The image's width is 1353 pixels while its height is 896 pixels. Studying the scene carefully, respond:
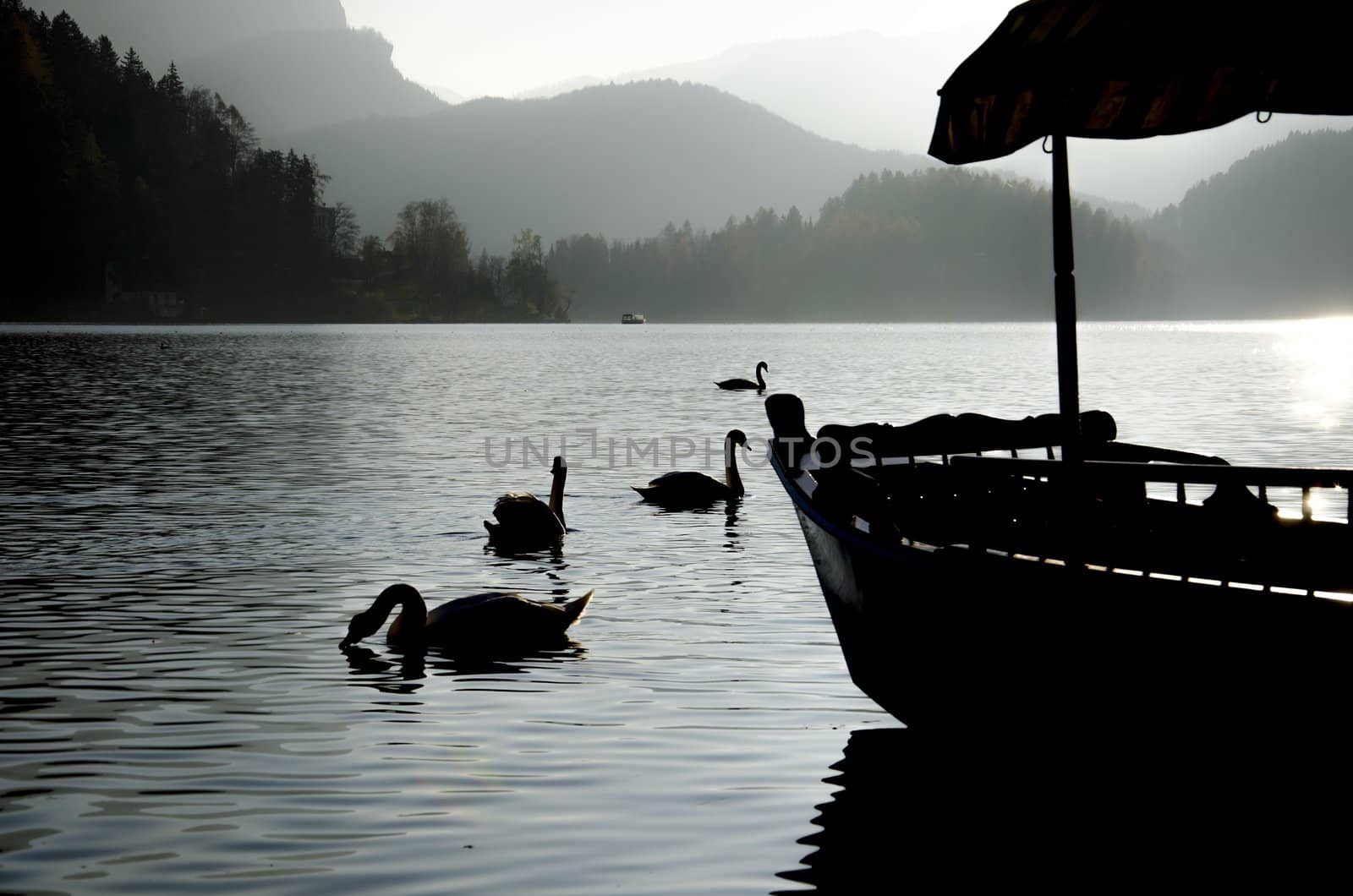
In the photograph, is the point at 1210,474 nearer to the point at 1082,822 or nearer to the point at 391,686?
the point at 1082,822

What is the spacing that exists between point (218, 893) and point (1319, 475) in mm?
6470

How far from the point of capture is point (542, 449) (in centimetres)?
3391

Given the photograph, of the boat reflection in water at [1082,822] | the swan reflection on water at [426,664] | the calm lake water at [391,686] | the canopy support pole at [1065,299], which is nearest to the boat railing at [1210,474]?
the canopy support pole at [1065,299]

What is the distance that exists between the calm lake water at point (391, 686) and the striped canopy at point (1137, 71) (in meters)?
4.33

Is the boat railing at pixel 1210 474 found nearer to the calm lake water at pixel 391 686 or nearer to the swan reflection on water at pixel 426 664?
the calm lake water at pixel 391 686

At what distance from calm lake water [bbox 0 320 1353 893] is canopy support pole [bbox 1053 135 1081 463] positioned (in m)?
2.50

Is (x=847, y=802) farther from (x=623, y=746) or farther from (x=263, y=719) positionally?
(x=263, y=719)

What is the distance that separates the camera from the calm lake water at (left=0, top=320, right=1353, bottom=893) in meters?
7.86

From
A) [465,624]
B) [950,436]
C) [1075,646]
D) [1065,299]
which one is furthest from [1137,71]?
[465,624]

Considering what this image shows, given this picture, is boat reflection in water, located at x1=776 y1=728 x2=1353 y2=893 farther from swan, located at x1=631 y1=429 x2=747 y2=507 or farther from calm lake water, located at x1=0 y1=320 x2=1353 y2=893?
swan, located at x1=631 y1=429 x2=747 y2=507

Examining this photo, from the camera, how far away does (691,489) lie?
913 inches

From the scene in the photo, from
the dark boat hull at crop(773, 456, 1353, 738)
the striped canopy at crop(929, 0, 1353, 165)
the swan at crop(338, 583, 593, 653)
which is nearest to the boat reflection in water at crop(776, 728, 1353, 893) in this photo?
the dark boat hull at crop(773, 456, 1353, 738)

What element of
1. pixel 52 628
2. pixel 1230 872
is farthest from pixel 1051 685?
pixel 52 628

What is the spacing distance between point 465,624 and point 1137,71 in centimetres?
706
